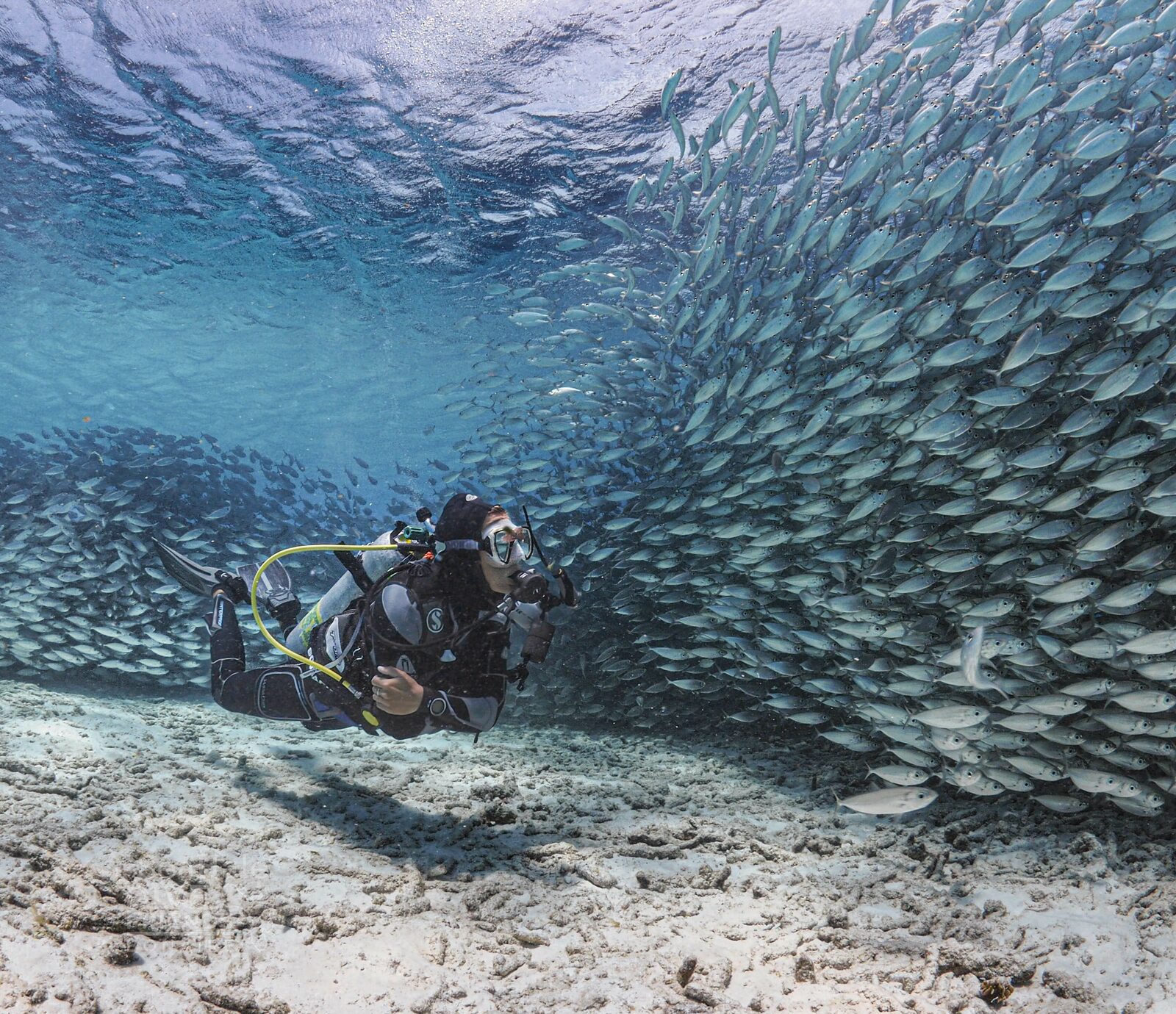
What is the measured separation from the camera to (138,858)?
2639 mm

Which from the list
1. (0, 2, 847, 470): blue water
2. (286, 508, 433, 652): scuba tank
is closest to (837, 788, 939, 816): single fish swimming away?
(286, 508, 433, 652): scuba tank

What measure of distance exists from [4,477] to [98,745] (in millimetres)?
8884

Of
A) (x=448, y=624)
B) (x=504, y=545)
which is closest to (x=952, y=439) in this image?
(x=504, y=545)

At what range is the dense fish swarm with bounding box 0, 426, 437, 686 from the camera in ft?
28.3

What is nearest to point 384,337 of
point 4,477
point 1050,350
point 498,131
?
point 498,131

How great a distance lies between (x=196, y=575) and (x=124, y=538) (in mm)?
5123

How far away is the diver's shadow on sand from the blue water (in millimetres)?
11153

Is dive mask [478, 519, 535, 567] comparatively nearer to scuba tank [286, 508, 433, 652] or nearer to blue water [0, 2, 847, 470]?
scuba tank [286, 508, 433, 652]

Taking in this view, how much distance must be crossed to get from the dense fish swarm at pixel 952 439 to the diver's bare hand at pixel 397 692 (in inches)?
107

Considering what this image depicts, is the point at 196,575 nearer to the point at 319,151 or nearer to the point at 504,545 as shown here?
the point at 504,545

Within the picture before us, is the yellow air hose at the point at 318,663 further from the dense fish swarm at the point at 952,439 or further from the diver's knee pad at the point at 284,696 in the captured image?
the dense fish swarm at the point at 952,439

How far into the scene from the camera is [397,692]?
310 centimetres

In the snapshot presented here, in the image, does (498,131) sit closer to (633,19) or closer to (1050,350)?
(633,19)

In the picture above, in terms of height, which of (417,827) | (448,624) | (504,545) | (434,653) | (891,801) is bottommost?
(417,827)
